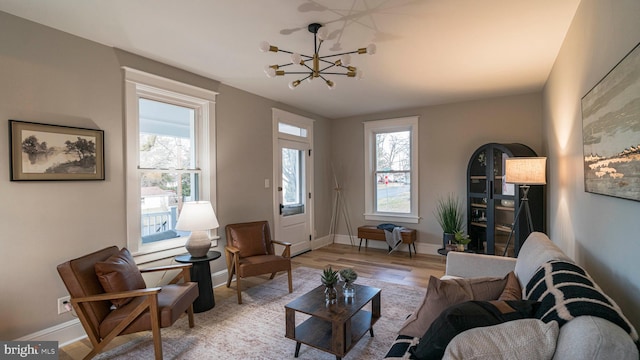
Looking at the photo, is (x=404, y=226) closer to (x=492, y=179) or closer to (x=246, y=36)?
(x=492, y=179)

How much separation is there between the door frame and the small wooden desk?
2.97ft

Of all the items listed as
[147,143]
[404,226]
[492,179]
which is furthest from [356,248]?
[147,143]

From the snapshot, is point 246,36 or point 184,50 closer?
point 246,36

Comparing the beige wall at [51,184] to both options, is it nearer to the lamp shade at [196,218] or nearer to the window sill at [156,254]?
the window sill at [156,254]

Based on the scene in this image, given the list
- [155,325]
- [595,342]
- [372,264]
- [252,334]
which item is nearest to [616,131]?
[595,342]

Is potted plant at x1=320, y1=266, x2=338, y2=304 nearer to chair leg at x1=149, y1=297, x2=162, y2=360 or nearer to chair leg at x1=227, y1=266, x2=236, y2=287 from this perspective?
chair leg at x1=149, y1=297, x2=162, y2=360

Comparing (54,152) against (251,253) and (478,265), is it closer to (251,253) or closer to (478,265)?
(251,253)

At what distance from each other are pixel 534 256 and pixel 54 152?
139 inches

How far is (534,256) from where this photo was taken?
1832 mm

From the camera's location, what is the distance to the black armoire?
12.9 feet

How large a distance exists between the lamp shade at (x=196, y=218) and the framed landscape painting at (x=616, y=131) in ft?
9.77

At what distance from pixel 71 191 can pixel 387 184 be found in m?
4.61

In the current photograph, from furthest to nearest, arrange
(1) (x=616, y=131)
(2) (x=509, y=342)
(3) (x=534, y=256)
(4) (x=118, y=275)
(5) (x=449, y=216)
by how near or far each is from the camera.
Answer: (5) (x=449, y=216) < (4) (x=118, y=275) < (3) (x=534, y=256) < (1) (x=616, y=131) < (2) (x=509, y=342)

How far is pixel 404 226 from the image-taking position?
547 centimetres
